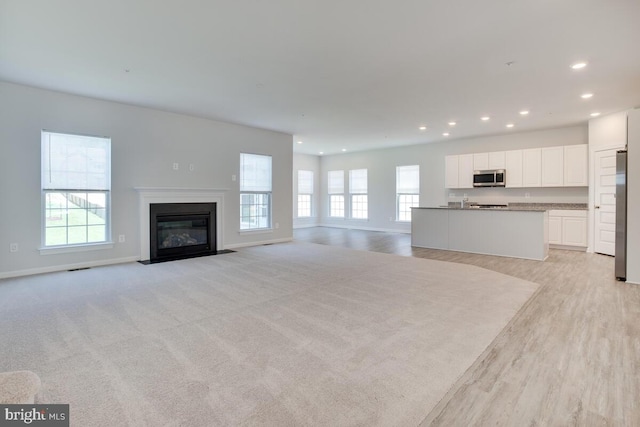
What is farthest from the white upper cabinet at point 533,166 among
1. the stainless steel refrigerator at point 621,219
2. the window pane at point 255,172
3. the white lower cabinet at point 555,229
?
the window pane at point 255,172

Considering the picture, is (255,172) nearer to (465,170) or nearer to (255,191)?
(255,191)

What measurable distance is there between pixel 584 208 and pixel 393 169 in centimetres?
500

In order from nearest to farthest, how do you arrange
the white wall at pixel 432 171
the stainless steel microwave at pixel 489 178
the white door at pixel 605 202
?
1. the white door at pixel 605 202
2. the white wall at pixel 432 171
3. the stainless steel microwave at pixel 489 178

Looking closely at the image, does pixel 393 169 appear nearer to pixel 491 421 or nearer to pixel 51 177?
pixel 51 177

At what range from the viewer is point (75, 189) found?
5238 mm

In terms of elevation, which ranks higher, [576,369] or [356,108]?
[356,108]

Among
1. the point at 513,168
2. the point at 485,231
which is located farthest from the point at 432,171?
the point at 485,231

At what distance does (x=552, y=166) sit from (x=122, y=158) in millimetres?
8795

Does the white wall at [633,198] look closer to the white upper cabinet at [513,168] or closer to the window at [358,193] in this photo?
the white upper cabinet at [513,168]

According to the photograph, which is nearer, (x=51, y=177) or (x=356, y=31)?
(x=356, y=31)

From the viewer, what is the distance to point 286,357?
2.34m

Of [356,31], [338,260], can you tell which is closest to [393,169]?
[338,260]

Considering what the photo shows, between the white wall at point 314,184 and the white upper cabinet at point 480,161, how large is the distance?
5847 mm

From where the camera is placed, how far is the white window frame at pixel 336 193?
472 inches
